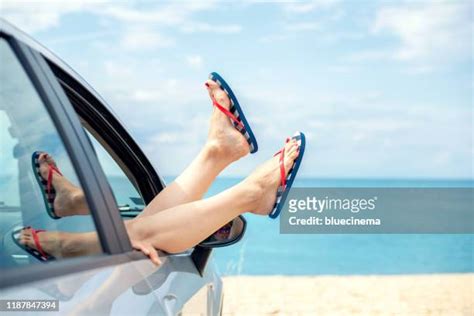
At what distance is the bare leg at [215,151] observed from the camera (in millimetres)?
3252

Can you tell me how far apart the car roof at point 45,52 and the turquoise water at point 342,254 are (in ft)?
105

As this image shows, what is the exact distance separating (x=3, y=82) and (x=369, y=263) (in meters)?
37.6

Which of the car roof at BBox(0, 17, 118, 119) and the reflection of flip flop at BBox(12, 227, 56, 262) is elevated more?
the car roof at BBox(0, 17, 118, 119)

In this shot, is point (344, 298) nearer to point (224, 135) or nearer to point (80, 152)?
point (224, 135)

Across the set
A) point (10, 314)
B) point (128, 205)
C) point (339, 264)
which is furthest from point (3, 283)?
point (339, 264)

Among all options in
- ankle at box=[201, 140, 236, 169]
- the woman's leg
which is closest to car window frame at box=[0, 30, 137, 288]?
the woman's leg

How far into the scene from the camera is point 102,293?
1791 mm

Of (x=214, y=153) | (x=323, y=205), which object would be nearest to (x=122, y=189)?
(x=214, y=153)

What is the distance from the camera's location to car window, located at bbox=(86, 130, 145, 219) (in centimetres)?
290

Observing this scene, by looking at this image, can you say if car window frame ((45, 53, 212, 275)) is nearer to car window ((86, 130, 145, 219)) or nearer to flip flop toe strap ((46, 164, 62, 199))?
car window ((86, 130, 145, 219))

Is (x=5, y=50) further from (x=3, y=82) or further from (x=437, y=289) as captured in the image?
(x=437, y=289)

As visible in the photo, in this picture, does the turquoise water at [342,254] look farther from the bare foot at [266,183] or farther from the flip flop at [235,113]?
the bare foot at [266,183]

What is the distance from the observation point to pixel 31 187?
6.63ft

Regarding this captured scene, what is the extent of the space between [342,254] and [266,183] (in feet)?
124
